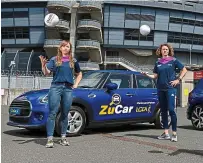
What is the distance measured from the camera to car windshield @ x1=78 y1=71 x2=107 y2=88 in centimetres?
856

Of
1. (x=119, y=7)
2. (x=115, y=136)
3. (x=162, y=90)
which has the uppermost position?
(x=119, y=7)

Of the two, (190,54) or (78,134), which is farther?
(190,54)

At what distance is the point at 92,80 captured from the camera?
8672 millimetres

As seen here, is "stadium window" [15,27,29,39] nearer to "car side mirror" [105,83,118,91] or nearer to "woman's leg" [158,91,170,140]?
"car side mirror" [105,83,118,91]

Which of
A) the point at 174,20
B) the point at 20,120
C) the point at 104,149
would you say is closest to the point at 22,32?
the point at 174,20

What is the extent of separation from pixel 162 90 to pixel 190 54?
57.5 m

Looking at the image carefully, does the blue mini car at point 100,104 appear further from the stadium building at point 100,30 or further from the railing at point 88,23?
the railing at point 88,23

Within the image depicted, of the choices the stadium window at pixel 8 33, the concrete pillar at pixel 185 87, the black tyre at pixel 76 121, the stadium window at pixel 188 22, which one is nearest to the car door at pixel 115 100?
the black tyre at pixel 76 121

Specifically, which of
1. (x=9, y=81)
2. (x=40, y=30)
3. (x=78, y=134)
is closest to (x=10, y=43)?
(x=40, y=30)

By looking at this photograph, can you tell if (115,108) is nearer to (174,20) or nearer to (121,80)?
(121,80)

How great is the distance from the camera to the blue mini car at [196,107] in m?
9.92

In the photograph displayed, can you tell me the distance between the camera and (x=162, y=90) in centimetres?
754

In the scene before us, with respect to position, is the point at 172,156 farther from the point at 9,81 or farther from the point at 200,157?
the point at 9,81

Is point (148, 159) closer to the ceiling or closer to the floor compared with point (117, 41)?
closer to the floor
